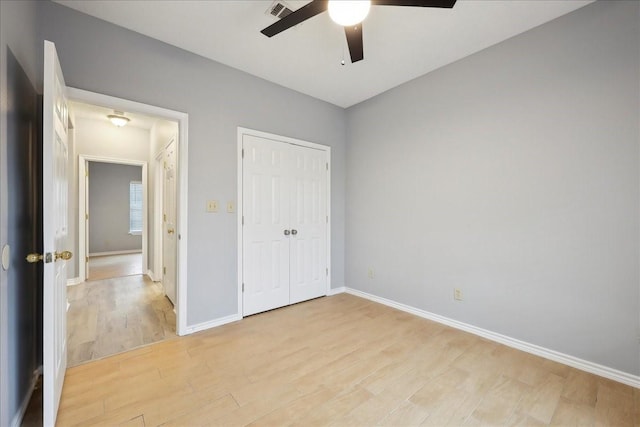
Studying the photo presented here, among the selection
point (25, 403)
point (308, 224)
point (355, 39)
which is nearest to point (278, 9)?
point (355, 39)

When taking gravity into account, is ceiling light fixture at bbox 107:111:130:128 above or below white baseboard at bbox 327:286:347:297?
above

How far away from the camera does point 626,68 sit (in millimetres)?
1901

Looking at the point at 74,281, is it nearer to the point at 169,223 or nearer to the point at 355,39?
the point at 169,223

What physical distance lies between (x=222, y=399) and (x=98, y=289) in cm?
358

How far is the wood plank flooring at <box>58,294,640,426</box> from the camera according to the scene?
5.18 feet

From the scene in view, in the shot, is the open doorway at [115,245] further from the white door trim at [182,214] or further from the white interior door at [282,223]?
the white interior door at [282,223]

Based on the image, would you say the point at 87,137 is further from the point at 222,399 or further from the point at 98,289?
the point at 222,399

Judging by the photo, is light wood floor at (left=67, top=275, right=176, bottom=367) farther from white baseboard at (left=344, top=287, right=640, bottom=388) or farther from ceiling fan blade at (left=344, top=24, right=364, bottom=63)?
ceiling fan blade at (left=344, top=24, right=364, bottom=63)

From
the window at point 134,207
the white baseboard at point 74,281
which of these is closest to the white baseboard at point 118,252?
the window at point 134,207

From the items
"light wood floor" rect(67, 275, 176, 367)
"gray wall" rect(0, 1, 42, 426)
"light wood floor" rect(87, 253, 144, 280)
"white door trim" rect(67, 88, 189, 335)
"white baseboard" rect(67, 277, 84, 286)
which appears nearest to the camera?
"gray wall" rect(0, 1, 42, 426)

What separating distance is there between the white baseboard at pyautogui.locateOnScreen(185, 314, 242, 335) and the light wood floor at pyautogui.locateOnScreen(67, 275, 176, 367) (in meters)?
0.18

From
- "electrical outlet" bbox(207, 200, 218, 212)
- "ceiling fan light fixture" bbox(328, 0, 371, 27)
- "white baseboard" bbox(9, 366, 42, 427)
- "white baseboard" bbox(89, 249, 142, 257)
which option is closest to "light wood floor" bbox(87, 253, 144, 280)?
"white baseboard" bbox(89, 249, 142, 257)

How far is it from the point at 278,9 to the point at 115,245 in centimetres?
804

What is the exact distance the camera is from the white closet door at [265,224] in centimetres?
304
